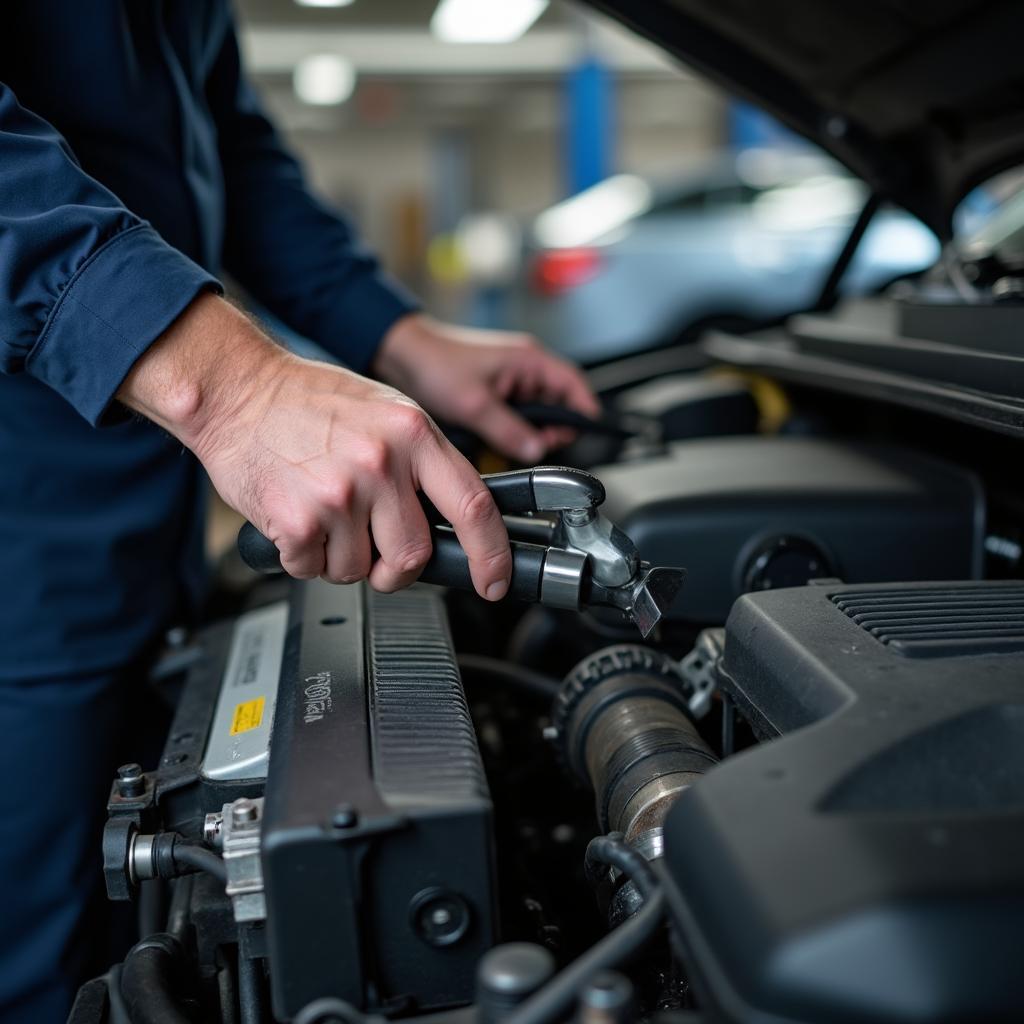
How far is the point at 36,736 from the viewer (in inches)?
36.1

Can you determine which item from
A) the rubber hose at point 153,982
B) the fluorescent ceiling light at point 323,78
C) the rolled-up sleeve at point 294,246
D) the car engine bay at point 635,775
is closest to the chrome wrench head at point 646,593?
the car engine bay at point 635,775

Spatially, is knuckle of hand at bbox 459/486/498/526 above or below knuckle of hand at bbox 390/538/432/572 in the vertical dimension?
above

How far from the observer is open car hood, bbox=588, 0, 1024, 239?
1.12 m

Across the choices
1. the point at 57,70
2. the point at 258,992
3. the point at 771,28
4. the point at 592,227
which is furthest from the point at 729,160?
the point at 258,992

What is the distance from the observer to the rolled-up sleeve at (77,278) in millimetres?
715

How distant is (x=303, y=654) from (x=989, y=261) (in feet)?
2.77

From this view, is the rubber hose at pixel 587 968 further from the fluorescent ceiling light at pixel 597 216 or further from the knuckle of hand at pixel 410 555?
the fluorescent ceiling light at pixel 597 216

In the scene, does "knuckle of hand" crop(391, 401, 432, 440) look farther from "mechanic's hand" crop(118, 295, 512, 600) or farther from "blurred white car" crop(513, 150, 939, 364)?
"blurred white car" crop(513, 150, 939, 364)

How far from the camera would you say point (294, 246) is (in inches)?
52.3

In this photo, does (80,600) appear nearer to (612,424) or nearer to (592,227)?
(612,424)

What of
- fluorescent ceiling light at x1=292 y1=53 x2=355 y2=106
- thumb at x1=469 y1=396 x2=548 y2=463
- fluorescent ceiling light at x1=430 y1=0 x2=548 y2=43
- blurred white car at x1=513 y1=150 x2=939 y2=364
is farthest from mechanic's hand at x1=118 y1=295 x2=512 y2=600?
fluorescent ceiling light at x1=292 y1=53 x2=355 y2=106

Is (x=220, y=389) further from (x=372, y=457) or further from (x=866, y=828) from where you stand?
(x=866, y=828)

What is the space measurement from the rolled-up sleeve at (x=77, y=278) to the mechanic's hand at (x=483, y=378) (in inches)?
21.2

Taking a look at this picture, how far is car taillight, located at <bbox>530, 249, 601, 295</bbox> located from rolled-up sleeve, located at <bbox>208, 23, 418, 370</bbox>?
13.7 ft
